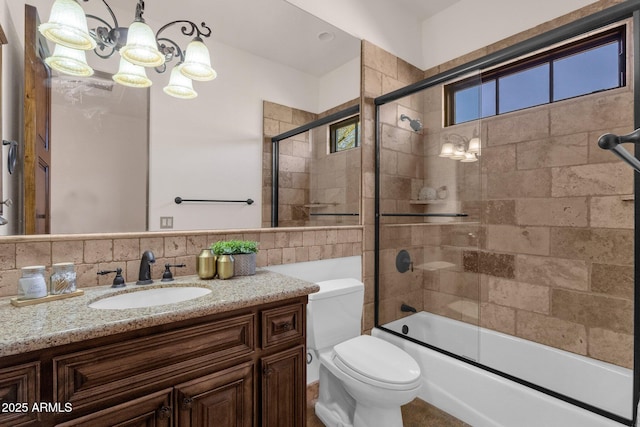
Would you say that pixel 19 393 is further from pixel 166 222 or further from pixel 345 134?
pixel 345 134

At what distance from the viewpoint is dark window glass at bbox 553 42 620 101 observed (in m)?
1.82

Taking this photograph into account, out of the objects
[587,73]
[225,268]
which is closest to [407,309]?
[225,268]

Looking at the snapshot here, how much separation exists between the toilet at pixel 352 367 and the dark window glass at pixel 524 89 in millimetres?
1787

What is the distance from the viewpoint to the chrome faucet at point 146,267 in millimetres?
1237

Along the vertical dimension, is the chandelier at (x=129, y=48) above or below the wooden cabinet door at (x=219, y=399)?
above

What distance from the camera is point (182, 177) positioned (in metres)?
1.47

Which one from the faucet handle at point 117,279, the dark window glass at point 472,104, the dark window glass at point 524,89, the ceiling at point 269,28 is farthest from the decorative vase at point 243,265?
the dark window glass at point 524,89

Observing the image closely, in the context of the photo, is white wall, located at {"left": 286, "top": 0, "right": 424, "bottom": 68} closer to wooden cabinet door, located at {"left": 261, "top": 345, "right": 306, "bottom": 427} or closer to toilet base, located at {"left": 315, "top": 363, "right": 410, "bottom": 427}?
wooden cabinet door, located at {"left": 261, "top": 345, "right": 306, "bottom": 427}

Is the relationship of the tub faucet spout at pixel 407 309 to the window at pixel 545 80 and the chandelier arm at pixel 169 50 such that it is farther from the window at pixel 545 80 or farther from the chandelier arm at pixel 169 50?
the chandelier arm at pixel 169 50

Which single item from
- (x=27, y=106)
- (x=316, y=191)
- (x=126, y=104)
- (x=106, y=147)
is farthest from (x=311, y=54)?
(x=27, y=106)

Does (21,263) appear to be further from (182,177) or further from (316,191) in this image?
(316,191)

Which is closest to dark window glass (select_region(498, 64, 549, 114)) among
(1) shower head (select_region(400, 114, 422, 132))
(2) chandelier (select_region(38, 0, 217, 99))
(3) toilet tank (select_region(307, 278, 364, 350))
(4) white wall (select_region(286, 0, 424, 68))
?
(1) shower head (select_region(400, 114, 422, 132))

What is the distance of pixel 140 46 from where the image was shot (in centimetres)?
126

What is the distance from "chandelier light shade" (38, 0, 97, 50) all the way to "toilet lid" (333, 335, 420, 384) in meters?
1.82
